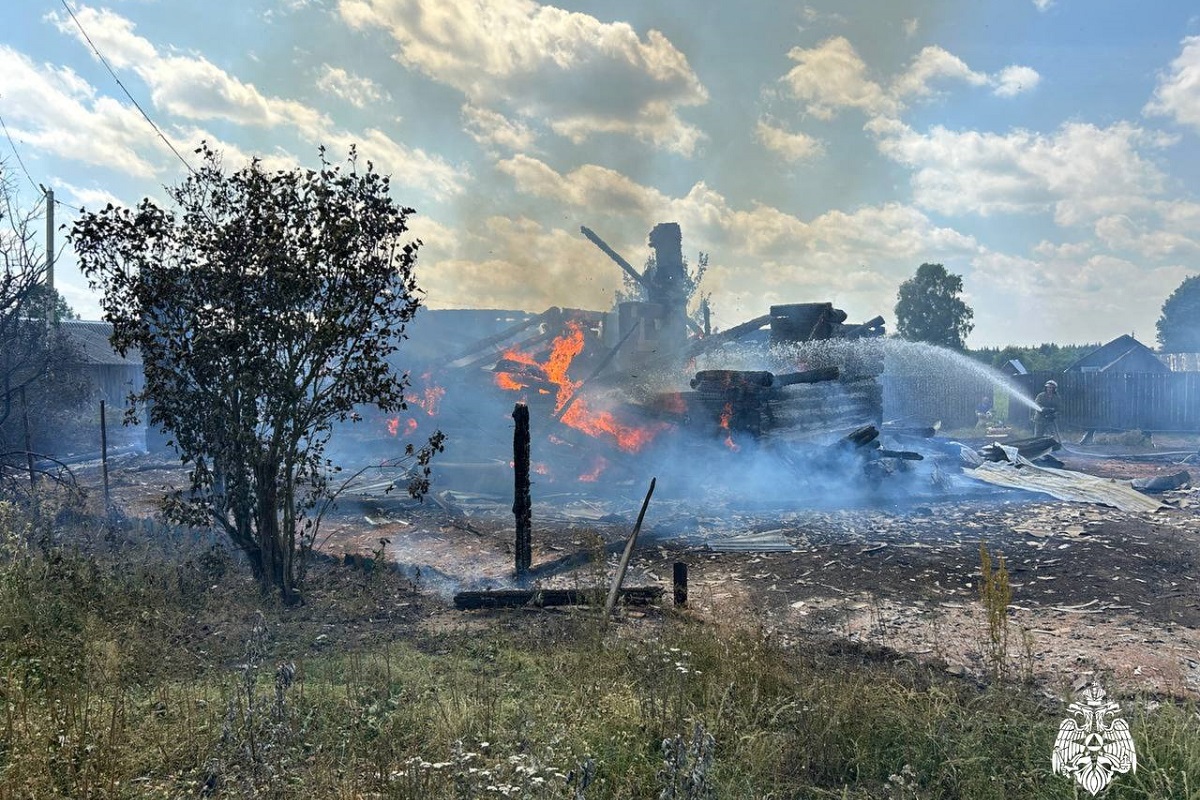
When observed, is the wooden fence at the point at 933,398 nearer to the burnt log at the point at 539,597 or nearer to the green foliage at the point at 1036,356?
the green foliage at the point at 1036,356

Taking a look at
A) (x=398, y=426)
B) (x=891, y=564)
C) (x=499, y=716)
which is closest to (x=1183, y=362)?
(x=891, y=564)

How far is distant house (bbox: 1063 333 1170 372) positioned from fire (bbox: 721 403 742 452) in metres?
29.6

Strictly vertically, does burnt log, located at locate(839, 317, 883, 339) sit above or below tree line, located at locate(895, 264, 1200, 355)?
below

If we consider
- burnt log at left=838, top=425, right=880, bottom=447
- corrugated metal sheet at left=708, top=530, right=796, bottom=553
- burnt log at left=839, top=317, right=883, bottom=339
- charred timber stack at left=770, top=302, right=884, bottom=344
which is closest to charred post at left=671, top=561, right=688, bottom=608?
corrugated metal sheet at left=708, top=530, right=796, bottom=553

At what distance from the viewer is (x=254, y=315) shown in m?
7.06

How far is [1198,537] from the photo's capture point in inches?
397

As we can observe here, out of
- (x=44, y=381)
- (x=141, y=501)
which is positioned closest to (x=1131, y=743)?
(x=141, y=501)

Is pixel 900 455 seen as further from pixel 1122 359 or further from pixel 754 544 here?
pixel 1122 359

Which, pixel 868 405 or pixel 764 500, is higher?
pixel 868 405

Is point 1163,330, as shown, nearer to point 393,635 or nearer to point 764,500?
point 764,500

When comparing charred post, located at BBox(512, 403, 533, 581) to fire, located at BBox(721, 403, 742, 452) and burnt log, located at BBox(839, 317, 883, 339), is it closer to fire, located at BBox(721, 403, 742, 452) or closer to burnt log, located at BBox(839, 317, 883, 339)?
fire, located at BBox(721, 403, 742, 452)

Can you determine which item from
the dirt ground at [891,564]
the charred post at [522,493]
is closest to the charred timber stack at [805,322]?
the dirt ground at [891,564]

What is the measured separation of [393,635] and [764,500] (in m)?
8.89

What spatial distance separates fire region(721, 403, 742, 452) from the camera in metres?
14.6
